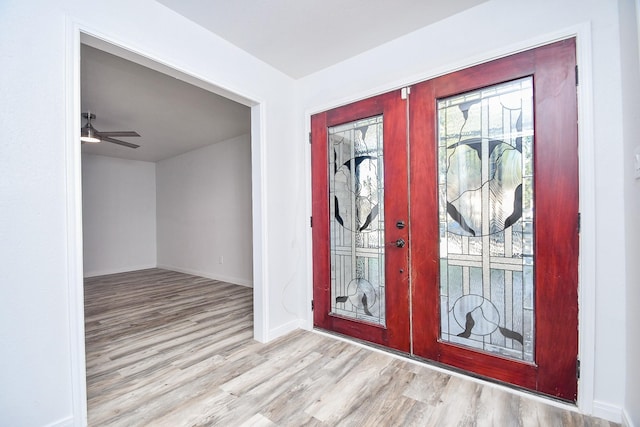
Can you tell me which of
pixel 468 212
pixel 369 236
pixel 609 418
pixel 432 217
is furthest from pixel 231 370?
pixel 609 418

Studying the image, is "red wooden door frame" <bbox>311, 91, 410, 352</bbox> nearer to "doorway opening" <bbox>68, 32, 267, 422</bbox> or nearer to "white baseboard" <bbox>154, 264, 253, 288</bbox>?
"doorway opening" <bbox>68, 32, 267, 422</bbox>

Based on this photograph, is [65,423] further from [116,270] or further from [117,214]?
[117,214]

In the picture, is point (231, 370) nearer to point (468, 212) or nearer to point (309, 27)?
point (468, 212)

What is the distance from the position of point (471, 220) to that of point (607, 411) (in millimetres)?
1260

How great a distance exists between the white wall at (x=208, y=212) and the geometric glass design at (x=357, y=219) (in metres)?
2.56

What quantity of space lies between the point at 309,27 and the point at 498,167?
1736 mm

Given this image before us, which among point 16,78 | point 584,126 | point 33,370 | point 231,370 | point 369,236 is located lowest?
point 231,370

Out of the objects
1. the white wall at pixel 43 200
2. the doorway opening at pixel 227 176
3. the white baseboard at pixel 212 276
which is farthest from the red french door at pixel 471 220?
the white baseboard at pixel 212 276

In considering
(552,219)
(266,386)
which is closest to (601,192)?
(552,219)

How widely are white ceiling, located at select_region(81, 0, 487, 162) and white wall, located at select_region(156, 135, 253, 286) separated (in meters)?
1.38

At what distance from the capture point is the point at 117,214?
6.30m

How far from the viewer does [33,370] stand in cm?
143

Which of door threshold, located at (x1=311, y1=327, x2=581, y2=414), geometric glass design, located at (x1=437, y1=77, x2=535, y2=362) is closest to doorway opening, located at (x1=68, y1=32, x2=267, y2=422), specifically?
door threshold, located at (x1=311, y1=327, x2=581, y2=414)

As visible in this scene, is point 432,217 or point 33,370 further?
point 432,217
